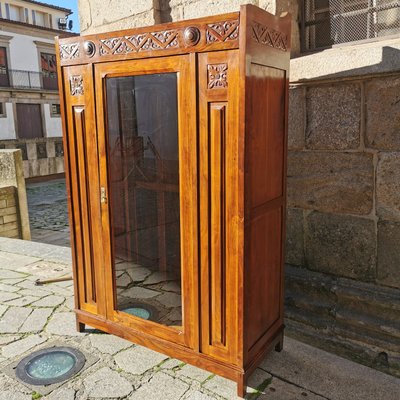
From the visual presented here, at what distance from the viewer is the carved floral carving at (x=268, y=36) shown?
2.00m

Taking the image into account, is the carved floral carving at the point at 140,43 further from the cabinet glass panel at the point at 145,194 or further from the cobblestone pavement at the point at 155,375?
the cobblestone pavement at the point at 155,375

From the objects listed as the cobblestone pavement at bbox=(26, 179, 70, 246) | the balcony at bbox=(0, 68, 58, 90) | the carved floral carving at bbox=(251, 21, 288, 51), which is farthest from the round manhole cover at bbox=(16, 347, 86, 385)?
the balcony at bbox=(0, 68, 58, 90)

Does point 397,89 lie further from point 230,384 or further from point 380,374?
point 230,384

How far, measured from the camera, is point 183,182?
2.30 metres

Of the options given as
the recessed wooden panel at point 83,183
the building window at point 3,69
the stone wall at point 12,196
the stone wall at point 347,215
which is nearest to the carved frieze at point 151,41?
the recessed wooden panel at point 83,183

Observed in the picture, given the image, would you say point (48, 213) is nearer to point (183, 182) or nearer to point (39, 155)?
point (39, 155)

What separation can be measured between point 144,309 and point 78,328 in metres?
0.63

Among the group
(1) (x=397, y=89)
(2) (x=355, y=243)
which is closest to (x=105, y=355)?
(2) (x=355, y=243)

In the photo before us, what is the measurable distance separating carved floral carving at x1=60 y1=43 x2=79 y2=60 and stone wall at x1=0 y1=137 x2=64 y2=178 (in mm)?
17679

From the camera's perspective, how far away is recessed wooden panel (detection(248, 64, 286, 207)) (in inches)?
82.5

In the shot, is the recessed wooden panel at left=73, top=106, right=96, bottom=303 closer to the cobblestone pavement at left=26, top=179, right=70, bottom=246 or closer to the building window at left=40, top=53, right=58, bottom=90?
the cobblestone pavement at left=26, top=179, right=70, bottom=246

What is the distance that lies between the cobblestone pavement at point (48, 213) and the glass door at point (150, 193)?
23.4 ft

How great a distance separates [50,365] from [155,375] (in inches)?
27.7

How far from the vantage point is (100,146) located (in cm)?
256
